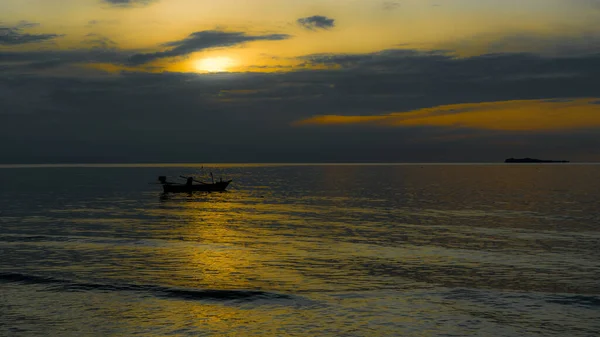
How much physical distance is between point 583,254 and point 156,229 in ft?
119

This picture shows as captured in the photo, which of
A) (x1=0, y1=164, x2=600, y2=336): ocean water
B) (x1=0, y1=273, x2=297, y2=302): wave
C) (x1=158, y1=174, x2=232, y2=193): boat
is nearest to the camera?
(x1=0, y1=164, x2=600, y2=336): ocean water

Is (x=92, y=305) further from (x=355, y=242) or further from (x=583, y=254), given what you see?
(x=583, y=254)

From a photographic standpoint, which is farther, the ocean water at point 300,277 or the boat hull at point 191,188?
the boat hull at point 191,188

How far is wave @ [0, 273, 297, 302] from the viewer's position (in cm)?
2759

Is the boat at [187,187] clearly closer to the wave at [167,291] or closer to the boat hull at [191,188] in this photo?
the boat hull at [191,188]

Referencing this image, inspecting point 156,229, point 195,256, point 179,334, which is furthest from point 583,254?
point 156,229

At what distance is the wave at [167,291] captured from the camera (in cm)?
2759

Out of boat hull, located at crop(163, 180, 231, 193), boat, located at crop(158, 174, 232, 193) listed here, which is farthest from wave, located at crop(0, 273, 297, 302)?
boat hull, located at crop(163, 180, 231, 193)

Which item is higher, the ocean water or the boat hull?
the boat hull

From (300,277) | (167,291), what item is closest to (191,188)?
(300,277)

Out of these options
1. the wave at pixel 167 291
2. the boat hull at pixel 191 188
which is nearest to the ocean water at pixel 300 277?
the wave at pixel 167 291

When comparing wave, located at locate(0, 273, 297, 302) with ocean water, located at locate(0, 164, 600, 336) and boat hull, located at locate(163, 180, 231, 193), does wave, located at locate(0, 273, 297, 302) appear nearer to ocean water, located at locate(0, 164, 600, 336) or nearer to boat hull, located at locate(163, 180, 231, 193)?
ocean water, located at locate(0, 164, 600, 336)

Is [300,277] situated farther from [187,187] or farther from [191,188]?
[191,188]

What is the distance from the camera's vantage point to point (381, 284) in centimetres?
3033
